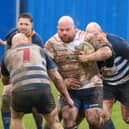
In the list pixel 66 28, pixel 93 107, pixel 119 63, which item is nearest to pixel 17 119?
pixel 93 107

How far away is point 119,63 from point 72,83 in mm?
1318

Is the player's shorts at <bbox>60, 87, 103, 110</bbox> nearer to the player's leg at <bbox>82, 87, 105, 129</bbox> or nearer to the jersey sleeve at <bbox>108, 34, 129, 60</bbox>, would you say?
the player's leg at <bbox>82, 87, 105, 129</bbox>

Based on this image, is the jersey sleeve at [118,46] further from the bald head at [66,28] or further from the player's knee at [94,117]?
the player's knee at [94,117]

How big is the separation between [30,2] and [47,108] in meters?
13.5

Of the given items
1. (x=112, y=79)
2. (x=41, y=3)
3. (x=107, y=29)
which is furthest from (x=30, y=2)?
(x=112, y=79)

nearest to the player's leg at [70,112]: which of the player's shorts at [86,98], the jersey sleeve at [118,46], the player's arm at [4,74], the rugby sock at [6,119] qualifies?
the player's shorts at [86,98]

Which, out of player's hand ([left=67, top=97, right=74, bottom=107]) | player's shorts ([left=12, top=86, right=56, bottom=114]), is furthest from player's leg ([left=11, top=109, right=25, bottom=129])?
player's hand ([left=67, top=97, right=74, bottom=107])

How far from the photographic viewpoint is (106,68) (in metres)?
10.8

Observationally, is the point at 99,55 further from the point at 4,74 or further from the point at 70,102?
the point at 4,74

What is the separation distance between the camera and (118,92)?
1119 cm

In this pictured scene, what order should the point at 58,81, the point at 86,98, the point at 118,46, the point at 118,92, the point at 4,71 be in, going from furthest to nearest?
the point at 118,92
the point at 118,46
the point at 86,98
the point at 4,71
the point at 58,81

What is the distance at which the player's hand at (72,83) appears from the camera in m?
9.91

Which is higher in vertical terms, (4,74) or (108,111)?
(4,74)

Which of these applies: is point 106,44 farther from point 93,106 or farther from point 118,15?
point 118,15
